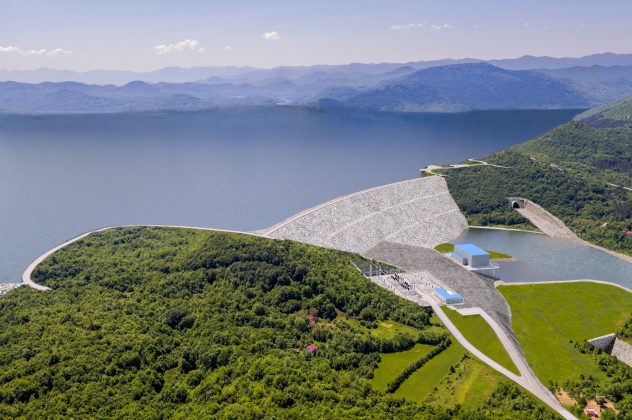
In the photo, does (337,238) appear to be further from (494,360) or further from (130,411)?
(130,411)

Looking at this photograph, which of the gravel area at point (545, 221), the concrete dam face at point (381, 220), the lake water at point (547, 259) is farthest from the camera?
the gravel area at point (545, 221)

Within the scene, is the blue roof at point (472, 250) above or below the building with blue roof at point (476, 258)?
above

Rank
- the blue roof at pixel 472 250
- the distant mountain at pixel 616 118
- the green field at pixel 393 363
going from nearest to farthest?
the green field at pixel 393 363 → the blue roof at pixel 472 250 → the distant mountain at pixel 616 118

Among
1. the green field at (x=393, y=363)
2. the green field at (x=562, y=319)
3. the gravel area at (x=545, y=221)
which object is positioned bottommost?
the green field at (x=562, y=319)

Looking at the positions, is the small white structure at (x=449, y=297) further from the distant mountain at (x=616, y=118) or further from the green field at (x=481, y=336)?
the distant mountain at (x=616, y=118)

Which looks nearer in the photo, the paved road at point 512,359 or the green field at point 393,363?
the paved road at point 512,359

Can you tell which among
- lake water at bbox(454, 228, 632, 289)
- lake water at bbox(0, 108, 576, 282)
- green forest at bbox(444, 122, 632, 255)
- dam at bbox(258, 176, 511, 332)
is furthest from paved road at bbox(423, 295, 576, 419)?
lake water at bbox(0, 108, 576, 282)

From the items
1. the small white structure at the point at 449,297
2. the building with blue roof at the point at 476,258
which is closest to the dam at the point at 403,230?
the small white structure at the point at 449,297

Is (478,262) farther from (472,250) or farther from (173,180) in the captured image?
(173,180)
